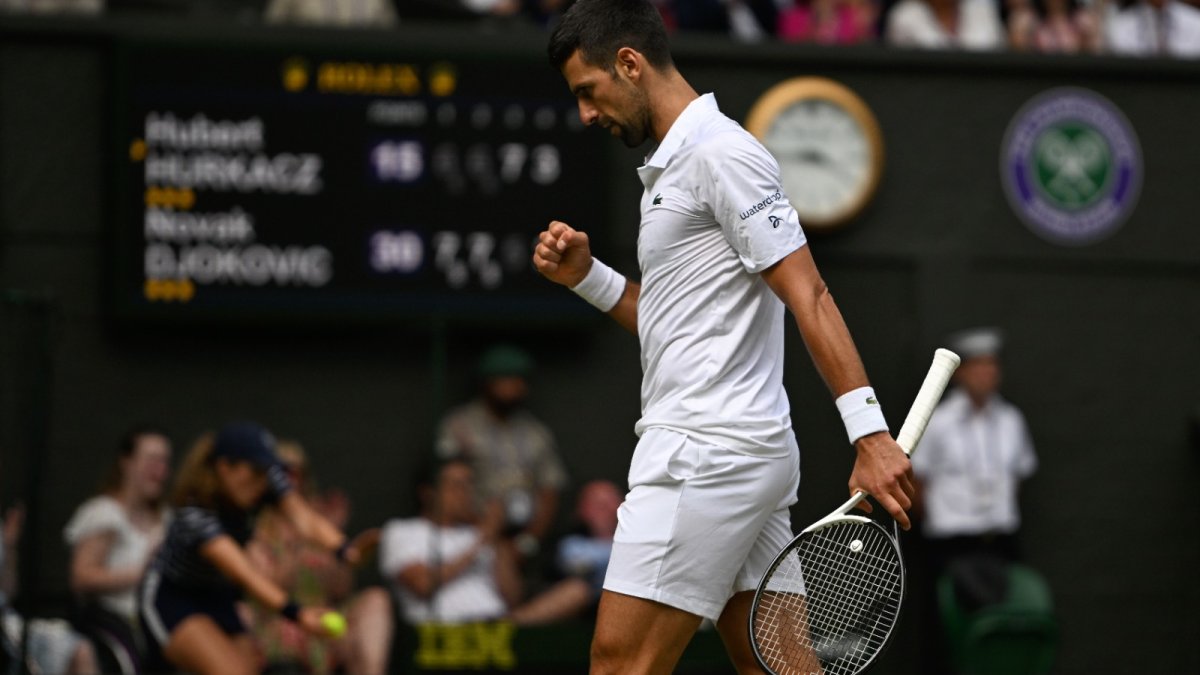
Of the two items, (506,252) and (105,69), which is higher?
(105,69)

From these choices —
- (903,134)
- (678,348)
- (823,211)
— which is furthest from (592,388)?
(678,348)

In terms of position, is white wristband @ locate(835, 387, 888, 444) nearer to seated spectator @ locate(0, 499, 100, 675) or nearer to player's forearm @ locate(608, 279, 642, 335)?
player's forearm @ locate(608, 279, 642, 335)

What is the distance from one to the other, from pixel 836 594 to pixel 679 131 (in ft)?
3.53

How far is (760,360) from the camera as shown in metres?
4.23

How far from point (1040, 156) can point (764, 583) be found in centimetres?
779

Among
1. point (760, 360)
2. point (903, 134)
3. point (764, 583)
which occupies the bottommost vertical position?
point (764, 583)

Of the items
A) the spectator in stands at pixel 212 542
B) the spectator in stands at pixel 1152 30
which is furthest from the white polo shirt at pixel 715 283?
the spectator in stands at pixel 1152 30

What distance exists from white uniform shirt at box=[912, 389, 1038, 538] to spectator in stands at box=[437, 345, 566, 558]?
193 centimetres

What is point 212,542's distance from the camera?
706 centimetres

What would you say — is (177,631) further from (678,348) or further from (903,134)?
(903,134)

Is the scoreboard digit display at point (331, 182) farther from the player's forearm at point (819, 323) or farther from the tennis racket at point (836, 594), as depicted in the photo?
the player's forearm at point (819, 323)

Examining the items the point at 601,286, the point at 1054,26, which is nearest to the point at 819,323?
the point at 601,286

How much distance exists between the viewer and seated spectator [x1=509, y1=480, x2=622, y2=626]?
8852 mm

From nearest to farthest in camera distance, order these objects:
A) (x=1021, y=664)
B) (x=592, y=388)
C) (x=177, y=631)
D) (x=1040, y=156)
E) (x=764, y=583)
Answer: (x=764, y=583) → (x=177, y=631) → (x=1021, y=664) → (x=592, y=388) → (x=1040, y=156)
